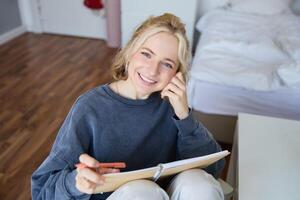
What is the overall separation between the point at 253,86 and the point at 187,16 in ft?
4.73

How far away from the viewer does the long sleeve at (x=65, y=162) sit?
82 centimetres

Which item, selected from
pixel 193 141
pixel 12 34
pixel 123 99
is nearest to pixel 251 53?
pixel 193 141

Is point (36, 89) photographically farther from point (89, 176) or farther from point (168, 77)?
point (89, 176)

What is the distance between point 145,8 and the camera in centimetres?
298

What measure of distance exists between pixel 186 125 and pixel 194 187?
21 cm

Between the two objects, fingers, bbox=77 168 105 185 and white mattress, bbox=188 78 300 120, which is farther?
white mattress, bbox=188 78 300 120

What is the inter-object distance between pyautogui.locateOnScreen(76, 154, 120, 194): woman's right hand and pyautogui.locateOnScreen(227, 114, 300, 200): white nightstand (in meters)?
0.42

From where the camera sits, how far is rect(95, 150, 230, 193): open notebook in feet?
2.53

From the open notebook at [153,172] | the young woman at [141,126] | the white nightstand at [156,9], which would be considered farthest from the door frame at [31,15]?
the open notebook at [153,172]

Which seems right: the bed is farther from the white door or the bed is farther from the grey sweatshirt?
the white door

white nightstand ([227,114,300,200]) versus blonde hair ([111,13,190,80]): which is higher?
blonde hair ([111,13,190,80])

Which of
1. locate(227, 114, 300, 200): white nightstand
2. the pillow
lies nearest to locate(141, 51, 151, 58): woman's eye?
locate(227, 114, 300, 200): white nightstand

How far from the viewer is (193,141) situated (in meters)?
1.01

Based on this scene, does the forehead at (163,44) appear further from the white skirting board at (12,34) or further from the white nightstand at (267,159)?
the white skirting board at (12,34)
